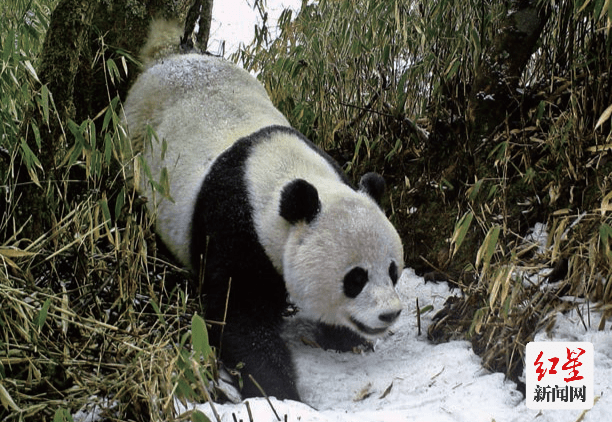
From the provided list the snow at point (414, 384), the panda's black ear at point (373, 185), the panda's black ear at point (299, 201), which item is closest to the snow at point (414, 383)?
the snow at point (414, 384)

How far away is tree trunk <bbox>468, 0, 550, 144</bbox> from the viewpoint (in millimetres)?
3672

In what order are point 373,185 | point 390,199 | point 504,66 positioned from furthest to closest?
point 390,199
point 504,66
point 373,185

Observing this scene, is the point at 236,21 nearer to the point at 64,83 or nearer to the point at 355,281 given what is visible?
the point at 64,83

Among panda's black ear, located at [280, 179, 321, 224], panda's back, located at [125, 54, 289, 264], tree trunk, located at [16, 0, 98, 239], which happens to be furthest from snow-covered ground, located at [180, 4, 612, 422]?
tree trunk, located at [16, 0, 98, 239]

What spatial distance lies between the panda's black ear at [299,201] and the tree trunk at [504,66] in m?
1.32

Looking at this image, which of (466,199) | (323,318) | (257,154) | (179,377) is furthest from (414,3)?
(179,377)

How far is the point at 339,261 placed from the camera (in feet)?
9.24

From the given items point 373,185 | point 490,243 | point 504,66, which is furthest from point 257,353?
point 504,66

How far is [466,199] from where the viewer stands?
361 centimetres

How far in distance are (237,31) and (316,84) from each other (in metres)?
1.77

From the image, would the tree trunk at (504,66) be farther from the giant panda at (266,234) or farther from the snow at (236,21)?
the snow at (236,21)

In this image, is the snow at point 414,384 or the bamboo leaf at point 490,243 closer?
the snow at point 414,384

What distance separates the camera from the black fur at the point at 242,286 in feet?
9.52

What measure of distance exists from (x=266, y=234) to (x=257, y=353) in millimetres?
513
